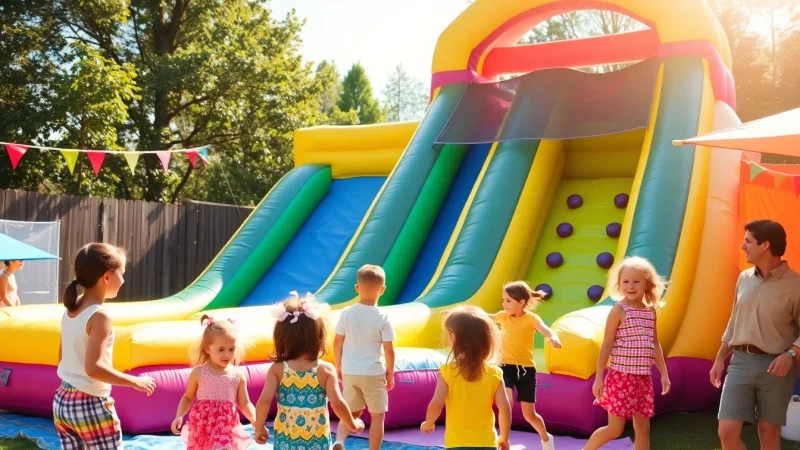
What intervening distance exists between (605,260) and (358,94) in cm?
3320

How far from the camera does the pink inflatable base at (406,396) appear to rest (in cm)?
516

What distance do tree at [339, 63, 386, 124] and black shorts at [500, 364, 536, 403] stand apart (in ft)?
113

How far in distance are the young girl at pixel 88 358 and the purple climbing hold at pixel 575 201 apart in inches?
209

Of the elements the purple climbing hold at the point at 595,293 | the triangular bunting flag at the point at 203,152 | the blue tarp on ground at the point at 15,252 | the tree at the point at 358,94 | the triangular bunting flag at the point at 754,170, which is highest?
the tree at the point at 358,94

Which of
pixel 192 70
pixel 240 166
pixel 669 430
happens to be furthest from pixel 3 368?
pixel 240 166

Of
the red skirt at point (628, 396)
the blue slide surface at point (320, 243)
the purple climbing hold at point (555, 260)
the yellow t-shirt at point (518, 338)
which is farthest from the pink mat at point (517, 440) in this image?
the blue slide surface at point (320, 243)

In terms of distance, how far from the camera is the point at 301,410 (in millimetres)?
3246

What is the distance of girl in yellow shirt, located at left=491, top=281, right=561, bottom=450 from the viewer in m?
4.89

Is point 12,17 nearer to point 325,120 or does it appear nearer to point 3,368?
point 325,120

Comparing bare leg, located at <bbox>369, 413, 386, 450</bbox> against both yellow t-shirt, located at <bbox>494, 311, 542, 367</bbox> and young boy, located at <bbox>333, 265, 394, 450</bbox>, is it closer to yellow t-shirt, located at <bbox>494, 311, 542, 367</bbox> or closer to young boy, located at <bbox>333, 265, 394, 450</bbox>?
young boy, located at <bbox>333, 265, 394, 450</bbox>

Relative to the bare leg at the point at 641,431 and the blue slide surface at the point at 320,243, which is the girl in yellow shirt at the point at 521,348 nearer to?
the bare leg at the point at 641,431

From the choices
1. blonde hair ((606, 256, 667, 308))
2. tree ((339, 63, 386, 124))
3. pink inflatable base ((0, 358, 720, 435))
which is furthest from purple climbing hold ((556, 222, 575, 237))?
tree ((339, 63, 386, 124))

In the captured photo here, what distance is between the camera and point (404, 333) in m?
6.04

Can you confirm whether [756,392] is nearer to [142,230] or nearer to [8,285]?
[8,285]
